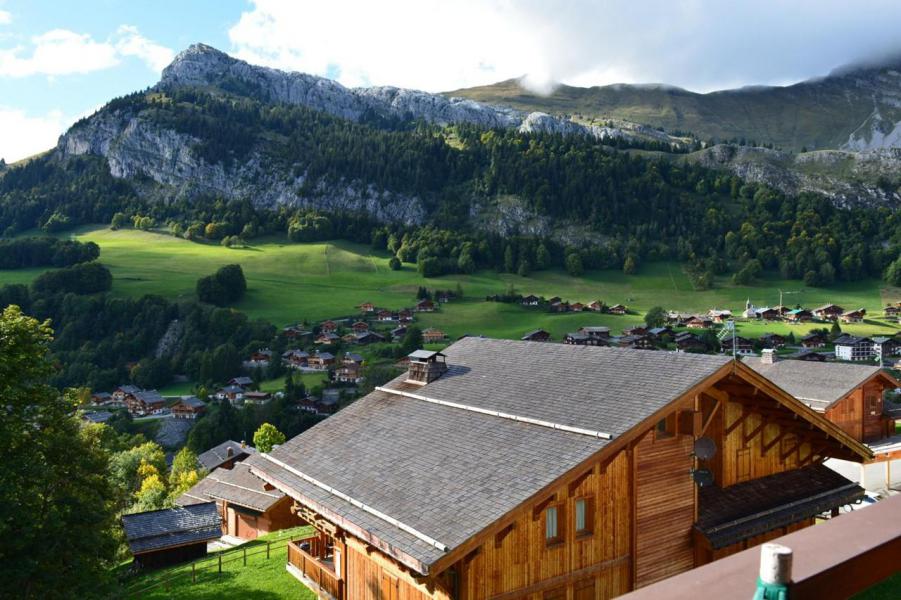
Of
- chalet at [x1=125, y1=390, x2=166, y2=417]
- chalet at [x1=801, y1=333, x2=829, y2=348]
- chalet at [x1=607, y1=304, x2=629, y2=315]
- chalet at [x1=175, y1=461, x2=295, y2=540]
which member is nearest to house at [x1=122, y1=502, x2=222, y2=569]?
chalet at [x1=175, y1=461, x2=295, y2=540]

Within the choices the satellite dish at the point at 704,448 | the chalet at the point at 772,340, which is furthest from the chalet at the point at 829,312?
the satellite dish at the point at 704,448

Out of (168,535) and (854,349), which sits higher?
(854,349)

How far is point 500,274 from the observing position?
17225 cm

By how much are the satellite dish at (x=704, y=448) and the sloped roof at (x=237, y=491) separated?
91.3 ft

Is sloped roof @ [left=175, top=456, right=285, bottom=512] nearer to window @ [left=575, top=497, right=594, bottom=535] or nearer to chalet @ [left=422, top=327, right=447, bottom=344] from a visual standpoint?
window @ [left=575, top=497, right=594, bottom=535]

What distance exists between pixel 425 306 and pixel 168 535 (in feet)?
321

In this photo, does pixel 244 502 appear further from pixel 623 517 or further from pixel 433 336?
pixel 433 336

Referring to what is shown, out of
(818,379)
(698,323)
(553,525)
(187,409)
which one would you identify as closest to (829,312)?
(698,323)

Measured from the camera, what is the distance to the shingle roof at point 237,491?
39.1 meters

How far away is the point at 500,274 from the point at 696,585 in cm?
17073

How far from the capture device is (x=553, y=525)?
1362 cm

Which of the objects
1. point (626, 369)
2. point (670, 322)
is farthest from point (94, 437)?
point (670, 322)

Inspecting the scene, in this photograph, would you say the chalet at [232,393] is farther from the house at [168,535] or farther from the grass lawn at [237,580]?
the grass lawn at [237,580]

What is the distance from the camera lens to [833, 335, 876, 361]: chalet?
90.2 meters
